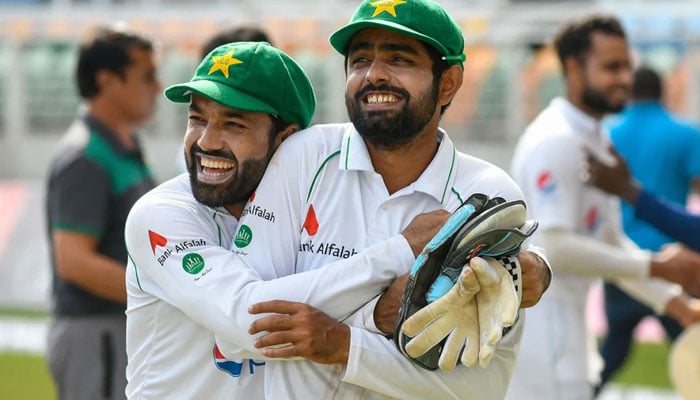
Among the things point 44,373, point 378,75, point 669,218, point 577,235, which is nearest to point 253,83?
point 378,75

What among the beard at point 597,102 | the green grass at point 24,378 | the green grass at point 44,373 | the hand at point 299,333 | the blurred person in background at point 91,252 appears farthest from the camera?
the green grass at point 44,373

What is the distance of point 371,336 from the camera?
321 cm

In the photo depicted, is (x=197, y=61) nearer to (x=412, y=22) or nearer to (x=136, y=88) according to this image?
(x=136, y=88)

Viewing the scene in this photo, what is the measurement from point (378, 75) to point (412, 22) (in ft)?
0.51

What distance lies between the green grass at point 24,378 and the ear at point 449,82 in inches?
254

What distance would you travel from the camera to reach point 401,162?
347 cm

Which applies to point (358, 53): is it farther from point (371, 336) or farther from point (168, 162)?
point (168, 162)

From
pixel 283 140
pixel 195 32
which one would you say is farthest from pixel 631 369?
pixel 195 32

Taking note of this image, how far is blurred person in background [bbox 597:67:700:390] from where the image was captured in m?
8.26

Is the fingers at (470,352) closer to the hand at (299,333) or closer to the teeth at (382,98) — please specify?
the hand at (299,333)

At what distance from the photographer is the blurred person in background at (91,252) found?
17.5 feet

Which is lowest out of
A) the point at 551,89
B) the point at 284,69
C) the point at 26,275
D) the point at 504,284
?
the point at 26,275

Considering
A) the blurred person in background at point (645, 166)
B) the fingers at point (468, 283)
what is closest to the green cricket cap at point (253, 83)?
the fingers at point (468, 283)

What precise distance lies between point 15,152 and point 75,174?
40.4ft
